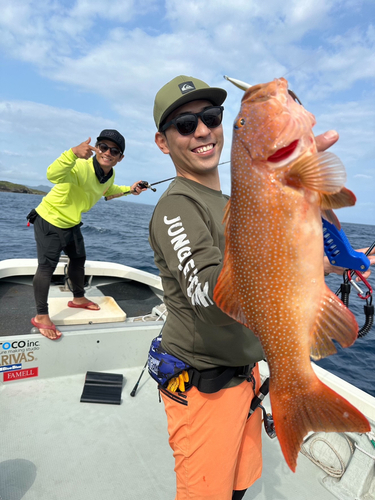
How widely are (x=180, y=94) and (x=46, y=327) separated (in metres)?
3.38

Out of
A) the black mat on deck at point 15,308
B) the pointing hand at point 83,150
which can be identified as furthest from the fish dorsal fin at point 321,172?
the black mat on deck at point 15,308

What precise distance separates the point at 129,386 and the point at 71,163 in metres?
2.93

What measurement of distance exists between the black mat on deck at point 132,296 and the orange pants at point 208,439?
155 inches

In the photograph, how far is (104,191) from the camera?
17.7 feet

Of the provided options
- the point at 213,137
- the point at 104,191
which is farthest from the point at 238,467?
the point at 104,191

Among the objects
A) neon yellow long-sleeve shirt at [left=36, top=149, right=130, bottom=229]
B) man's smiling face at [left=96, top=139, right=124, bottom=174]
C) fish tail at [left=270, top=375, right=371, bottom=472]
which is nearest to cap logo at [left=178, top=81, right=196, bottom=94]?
fish tail at [left=270, top=375, right=371, bottom=472]

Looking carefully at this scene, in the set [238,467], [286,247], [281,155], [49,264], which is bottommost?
[238,467]

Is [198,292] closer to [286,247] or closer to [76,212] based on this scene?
[286,247]

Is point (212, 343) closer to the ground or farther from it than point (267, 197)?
closer to the ground

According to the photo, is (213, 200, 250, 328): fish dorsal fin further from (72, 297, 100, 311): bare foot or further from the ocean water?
the ocean water

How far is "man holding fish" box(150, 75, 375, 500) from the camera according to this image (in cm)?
143

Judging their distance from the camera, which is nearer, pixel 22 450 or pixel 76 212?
pixel 22 450

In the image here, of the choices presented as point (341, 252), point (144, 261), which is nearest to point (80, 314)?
point (341, 252)

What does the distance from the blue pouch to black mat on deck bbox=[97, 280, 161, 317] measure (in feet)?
12.5
